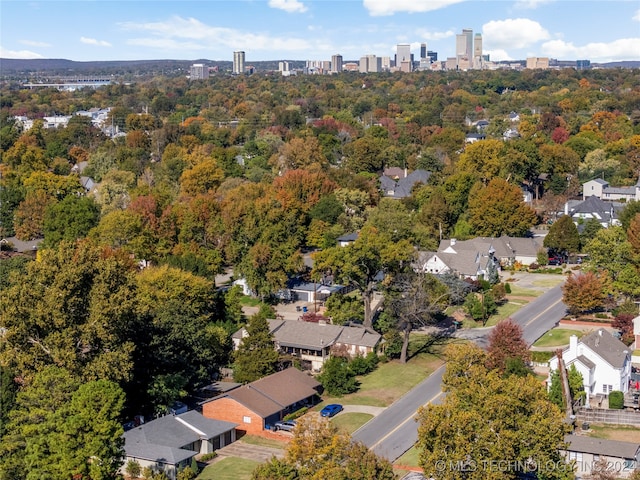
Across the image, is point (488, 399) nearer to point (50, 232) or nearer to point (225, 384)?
point (225, 384)

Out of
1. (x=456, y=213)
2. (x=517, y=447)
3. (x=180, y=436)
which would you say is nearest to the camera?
(x=517, y=447)

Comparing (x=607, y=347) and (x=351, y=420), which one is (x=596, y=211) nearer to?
(x=607, y=347)

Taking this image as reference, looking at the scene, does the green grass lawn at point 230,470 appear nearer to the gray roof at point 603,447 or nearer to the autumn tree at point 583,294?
the gray roof at point 603,447

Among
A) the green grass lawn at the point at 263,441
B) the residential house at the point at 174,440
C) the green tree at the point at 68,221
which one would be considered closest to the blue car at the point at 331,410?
the green grass lawn at the point at 263,441

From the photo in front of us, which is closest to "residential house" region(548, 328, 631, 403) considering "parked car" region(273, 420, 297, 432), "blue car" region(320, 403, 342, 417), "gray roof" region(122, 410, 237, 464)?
"blue car" region(320, 403, 342, 417)

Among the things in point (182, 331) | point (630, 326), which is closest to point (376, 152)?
point (630, 326)

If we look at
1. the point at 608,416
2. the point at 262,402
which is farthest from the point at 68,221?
the point at 608,416
